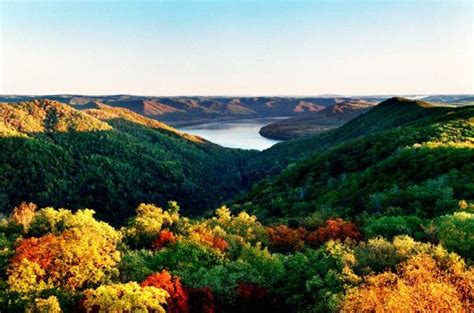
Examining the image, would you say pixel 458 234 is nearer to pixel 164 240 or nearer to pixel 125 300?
pixel 125 300

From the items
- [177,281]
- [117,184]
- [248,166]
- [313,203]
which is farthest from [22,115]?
[177,281]

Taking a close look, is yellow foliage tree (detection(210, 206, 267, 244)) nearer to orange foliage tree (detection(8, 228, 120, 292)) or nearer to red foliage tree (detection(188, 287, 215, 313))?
red foliage tree (detection(188, 287, 215, 313))

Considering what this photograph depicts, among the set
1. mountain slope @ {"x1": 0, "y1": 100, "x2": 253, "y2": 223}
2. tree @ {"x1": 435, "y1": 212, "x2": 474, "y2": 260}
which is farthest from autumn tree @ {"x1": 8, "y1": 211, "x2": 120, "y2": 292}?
mountain slope @ {"x1": 0, "y1": 100, "x2": 253, "y2": 223}

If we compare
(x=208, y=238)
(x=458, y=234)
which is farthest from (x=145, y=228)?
(x=458, y=234)

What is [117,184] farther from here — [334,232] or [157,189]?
[334,232]

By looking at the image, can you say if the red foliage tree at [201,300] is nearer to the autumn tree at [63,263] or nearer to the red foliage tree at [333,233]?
the autumn tree at [63,263]
